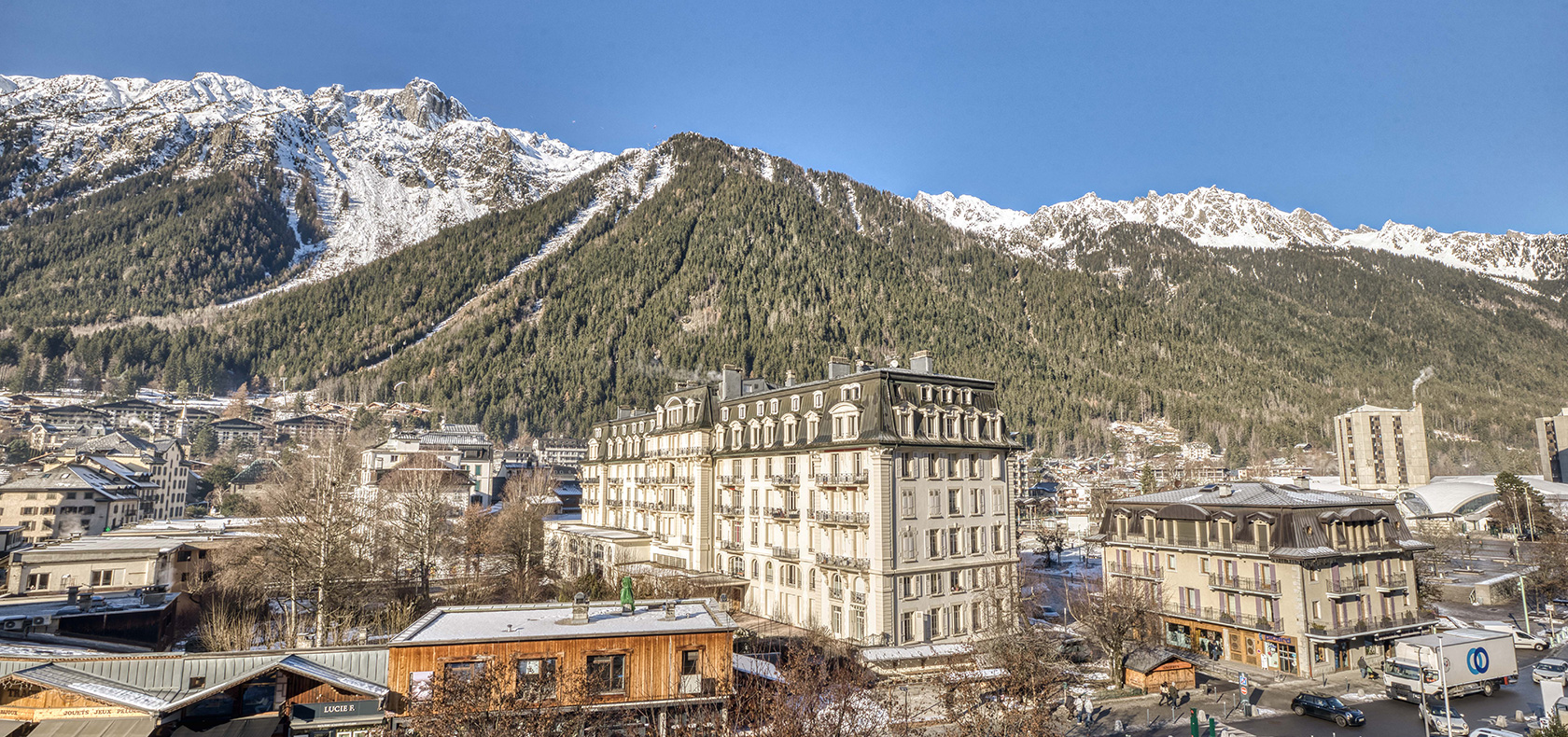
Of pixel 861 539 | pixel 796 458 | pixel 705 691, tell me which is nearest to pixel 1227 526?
pixel 861 539

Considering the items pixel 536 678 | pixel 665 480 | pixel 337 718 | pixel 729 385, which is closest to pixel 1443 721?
Result: pixel 536 678

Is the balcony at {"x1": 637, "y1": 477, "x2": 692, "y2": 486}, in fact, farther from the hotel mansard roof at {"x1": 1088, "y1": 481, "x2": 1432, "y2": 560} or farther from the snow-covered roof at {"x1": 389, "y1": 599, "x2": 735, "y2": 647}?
the hotel mansard roof at {"x1": 1088, "y1": 481, "x2": 1432, "y2": 560}

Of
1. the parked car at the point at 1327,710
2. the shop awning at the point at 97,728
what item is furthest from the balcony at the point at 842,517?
the shop awning at the point at 97,728

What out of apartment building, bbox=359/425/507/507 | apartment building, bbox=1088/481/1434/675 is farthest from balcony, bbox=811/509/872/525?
apartment building, bbox=359/425/507/507

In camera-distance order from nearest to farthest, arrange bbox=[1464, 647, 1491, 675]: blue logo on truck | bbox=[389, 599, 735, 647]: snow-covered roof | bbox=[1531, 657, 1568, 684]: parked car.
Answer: bbox=[389, 599, 735, 647]: snow-covered roof < bbox=[1464, 647, 1491, 675]: blue logo on truck < bbox=[1531, 657, 1568, 684]: parked car

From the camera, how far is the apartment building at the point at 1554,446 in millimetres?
186000

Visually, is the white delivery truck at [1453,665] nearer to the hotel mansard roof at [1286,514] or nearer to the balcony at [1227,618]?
the balcony at [1227,618]

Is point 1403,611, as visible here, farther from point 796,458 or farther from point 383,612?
point 383,612

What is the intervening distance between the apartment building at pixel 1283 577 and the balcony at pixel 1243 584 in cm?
6

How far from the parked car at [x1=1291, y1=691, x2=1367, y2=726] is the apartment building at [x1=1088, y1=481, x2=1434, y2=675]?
8.25 m

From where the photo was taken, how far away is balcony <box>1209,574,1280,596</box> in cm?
4506

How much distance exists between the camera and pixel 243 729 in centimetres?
2683

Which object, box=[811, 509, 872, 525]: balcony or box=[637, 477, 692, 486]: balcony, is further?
box=[637, 477, 692, 486]: balcony

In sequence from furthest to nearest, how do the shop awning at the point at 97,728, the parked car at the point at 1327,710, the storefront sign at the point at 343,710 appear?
the parked car at the point at 1327,710, the storefront sign at the point at 343,710, the shop awning at the point at 97,728
